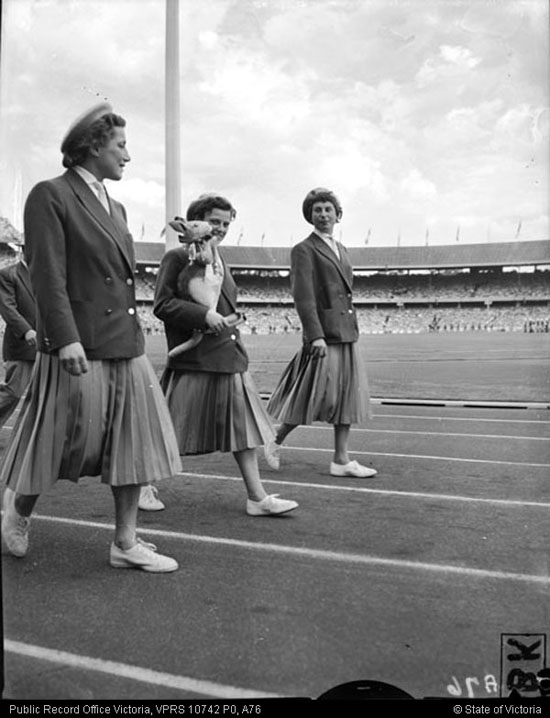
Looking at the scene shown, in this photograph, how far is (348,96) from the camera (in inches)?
96.7

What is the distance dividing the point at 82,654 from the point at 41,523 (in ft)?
4.18

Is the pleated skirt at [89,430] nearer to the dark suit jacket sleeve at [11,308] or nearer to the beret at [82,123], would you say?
the beret at [82,123]

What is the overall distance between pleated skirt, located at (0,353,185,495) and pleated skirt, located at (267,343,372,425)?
1.68 metres

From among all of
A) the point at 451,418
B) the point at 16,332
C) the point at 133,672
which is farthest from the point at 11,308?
the point at 451,418

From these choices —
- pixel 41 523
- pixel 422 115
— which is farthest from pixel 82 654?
pixel 422 115

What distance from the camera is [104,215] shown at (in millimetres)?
2379

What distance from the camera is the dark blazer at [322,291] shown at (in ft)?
12.9

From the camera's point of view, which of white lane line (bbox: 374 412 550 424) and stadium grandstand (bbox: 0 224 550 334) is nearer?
stadium grandstand (bbox: 0 224 550 334)

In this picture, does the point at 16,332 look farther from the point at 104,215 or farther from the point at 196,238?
the point at 104,215

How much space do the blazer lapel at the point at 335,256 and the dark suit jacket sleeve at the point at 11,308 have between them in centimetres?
152

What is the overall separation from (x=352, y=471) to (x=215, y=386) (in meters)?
1.14

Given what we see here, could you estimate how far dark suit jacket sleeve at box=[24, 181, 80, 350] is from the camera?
2.23 metres

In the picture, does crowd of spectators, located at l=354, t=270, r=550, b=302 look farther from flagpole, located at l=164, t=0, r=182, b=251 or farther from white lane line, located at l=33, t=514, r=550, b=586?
flagpole, located at l=164, t=0, r=182, b=251

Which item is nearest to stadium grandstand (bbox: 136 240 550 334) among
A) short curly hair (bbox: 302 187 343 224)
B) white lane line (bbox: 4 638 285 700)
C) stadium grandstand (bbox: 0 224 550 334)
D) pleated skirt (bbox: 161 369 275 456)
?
stadium grandstand (bbox: 0 224 550 334)
